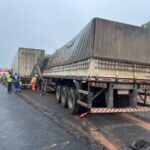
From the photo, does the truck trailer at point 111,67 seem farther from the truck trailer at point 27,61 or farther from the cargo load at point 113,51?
the truck trailer at point 27,61

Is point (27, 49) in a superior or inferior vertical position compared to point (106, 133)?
superior

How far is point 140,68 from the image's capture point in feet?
31.2

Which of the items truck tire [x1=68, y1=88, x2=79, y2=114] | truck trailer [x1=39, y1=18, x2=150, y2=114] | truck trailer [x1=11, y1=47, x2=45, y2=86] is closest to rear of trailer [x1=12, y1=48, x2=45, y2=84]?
truck trailer [x1=11, y1=47, x2=45, y2=86]

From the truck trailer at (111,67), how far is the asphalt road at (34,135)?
1645 millimetres

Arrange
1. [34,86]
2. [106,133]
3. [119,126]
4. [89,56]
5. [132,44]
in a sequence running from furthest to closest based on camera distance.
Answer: [34,86]
[132,44]
[89,56]
[119,126]
[106,133]

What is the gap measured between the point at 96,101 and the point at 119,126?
6.40 ft

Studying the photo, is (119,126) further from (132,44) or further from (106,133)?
(132,44)

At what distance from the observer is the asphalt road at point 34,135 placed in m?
5.86

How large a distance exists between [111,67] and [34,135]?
140 inches

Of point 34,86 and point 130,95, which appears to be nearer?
point 130,95

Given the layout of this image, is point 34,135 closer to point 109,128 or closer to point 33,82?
point 109,128

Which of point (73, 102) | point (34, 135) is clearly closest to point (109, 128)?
point (34, 135)

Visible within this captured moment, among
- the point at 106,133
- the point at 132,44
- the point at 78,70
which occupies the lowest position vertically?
the point at 106,133

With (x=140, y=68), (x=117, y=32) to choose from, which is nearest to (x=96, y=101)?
(x=140, y=68)
